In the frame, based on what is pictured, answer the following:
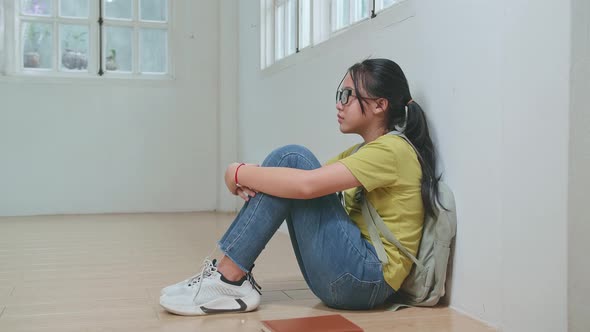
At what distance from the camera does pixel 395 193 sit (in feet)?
7.09

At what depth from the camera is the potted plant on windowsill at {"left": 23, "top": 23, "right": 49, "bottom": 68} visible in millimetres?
6145

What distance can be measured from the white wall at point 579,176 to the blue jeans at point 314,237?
2.13 ft

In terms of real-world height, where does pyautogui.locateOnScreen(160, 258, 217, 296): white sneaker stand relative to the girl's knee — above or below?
below

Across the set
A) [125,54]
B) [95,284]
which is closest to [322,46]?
[95,284]

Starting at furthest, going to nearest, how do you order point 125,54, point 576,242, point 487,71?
point 125,54 → point 487,71 → point 576,242

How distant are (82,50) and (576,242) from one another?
5.61m

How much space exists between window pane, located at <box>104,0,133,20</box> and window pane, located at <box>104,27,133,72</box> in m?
0.13

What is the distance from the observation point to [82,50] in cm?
630

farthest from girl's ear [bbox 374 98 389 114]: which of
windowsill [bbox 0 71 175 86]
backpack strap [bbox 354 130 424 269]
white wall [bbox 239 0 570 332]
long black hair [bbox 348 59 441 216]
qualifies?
windowsill [bbox 0 71 175 86]

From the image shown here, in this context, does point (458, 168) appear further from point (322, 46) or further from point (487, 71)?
point (322, 46)

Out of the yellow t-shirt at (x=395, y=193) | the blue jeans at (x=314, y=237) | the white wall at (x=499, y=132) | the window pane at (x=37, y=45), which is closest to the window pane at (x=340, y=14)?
the white wall at (x=499, y=132)

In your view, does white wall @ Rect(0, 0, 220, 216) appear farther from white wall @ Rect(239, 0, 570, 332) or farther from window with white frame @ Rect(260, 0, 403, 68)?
white wall @ Rect(239, 0, 570, 332)

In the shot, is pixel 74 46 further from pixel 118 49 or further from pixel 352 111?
pixel 352 111

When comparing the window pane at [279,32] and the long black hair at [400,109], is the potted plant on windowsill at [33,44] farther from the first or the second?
the long black hair at [400,109]
